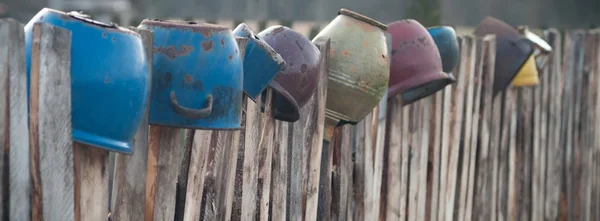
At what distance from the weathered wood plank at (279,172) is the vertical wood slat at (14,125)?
4.71ft

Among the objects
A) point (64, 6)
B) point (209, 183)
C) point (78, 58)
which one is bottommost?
point (209, 183)

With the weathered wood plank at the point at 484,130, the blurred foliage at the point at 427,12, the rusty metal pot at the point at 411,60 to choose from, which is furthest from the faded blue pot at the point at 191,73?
the blurred foliage at the point at 427,12

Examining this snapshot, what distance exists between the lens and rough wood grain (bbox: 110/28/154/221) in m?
2.89

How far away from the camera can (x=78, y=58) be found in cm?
253

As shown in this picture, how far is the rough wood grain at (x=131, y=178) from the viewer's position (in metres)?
2.89

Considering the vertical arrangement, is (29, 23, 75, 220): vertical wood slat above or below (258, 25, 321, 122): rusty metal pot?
below

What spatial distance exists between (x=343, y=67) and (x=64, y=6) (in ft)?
24.2

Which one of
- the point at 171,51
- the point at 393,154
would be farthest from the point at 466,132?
the point at 171,51

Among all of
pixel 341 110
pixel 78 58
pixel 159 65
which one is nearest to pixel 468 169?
pixel 341 110

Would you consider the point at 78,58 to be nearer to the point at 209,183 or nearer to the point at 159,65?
the point at 159,65

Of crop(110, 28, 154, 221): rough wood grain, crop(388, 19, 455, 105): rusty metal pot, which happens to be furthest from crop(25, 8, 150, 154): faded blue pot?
crop(388, 19, 455, 105): rusty metal pot

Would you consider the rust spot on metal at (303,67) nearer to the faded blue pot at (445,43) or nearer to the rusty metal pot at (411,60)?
the rusty metal pot at (411,60)

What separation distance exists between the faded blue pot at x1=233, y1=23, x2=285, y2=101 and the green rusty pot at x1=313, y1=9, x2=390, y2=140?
849 mm

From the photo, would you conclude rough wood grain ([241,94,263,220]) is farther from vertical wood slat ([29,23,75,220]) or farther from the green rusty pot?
vertical wood slat ([29,23,75,220])
